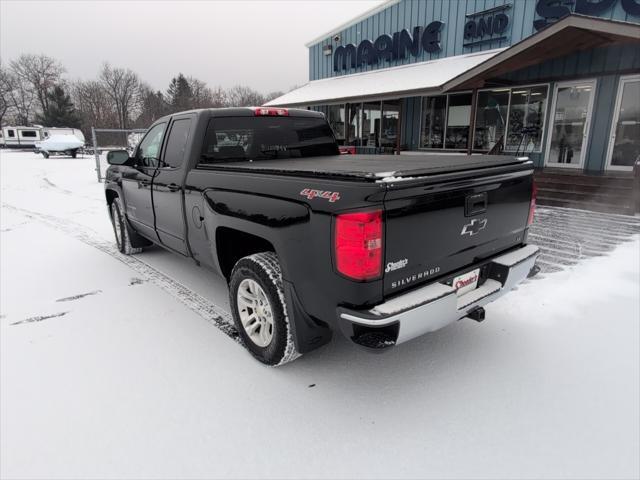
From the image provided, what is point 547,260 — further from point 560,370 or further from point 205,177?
point 205,177

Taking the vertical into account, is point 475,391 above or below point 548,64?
below

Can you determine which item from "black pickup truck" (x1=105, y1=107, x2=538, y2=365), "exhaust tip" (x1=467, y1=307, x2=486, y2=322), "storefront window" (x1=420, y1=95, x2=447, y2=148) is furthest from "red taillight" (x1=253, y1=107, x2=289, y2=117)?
"storefront window" (x1=420, y1=95, x2=447, y2=148)

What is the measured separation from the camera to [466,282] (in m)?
2.70

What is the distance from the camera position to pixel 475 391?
2.70 metres

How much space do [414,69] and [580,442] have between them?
14789 millimetres

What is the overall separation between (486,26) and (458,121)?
2998 millimetres

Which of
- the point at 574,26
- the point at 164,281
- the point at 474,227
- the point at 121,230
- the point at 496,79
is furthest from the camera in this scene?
the point at 496,79

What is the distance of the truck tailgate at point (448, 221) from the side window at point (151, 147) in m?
3.10

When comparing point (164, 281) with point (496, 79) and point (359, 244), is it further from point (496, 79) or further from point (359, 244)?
point (496, 79)

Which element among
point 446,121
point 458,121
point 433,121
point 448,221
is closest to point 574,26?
point 458,121

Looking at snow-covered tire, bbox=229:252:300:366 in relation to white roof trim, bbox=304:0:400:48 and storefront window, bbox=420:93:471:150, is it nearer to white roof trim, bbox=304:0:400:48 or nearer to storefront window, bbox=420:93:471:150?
storefront window, bbox=420:93:471:150

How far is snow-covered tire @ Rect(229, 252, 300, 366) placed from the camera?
2.67 m

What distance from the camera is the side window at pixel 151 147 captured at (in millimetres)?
4367

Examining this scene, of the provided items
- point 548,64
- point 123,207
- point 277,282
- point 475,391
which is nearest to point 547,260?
point 475,391
